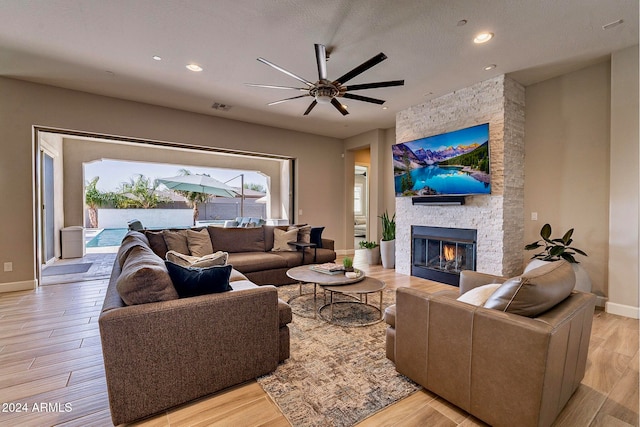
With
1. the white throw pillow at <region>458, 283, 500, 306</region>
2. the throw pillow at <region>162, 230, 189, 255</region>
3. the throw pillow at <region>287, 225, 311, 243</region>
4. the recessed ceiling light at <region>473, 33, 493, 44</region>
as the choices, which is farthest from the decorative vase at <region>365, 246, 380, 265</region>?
the white throw pillow at <region>458, 283, 500, 306</region>

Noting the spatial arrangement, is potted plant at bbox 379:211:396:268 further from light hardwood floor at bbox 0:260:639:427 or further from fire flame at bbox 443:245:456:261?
light hardwood floor at bbox 0:260:639:427

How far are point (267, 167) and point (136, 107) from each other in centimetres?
495

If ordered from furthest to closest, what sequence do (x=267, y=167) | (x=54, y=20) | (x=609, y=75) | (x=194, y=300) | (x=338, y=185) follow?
1. (x=267, y=167)
2. (x=338, y=185)
3. (x=609, y=75)
4. (x=54, y=20)
5. (x=194, y=300)

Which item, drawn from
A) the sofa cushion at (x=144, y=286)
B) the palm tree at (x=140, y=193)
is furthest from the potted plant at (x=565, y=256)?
the palm tree at (x=140, y=193)

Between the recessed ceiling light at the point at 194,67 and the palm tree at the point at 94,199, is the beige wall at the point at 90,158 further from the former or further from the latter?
the recessed ceiling light at the point at 194,67

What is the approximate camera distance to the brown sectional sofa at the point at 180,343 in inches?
61.8

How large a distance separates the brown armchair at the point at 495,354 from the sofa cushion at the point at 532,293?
0.05m

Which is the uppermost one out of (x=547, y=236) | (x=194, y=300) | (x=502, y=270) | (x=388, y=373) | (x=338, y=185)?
(x=338, y=185)

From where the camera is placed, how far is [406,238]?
533 cm

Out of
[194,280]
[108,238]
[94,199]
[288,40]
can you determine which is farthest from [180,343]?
[108,238]

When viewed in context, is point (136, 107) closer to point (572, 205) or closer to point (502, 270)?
point (502, 270)

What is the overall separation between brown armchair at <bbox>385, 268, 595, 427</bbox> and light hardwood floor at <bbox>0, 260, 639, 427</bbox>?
0.15 m

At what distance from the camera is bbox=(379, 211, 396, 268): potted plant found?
5.88 m

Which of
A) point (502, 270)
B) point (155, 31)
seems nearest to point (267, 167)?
point (155, 31)
